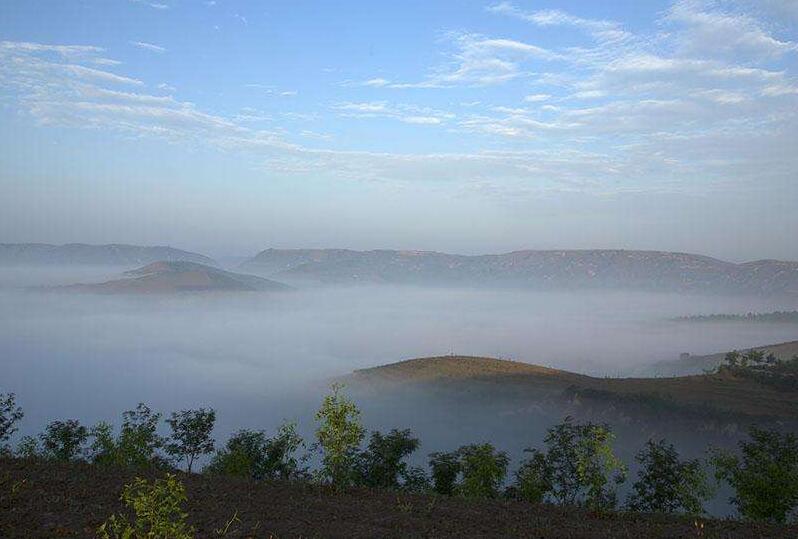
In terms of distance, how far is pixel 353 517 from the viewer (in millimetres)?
24875

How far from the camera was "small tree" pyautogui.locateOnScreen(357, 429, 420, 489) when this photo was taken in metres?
41.5

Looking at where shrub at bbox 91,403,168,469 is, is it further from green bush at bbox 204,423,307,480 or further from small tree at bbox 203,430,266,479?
green bush at bbox 204,423,307,480

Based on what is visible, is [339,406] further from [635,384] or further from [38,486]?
[635,384]

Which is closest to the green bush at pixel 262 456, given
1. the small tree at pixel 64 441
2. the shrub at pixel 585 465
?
the small tree at pixel 64 441

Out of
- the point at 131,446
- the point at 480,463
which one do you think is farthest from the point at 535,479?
the point at 131,446

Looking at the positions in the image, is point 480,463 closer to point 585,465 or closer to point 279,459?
point 585,465

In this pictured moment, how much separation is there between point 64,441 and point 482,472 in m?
34.2

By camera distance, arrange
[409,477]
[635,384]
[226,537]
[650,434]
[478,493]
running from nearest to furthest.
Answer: [226,537] → [478,493] → [409,477] → [650,434] → [635,384]

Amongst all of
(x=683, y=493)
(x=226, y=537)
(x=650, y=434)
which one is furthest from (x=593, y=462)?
(x=650, y=434)

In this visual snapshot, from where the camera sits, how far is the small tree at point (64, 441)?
46062 mm

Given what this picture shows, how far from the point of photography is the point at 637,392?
162875 millimetres

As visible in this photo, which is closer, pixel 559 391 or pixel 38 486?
pixel 38 486

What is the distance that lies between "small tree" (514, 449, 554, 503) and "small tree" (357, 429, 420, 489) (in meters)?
8.52

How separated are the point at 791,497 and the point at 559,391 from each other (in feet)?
481
